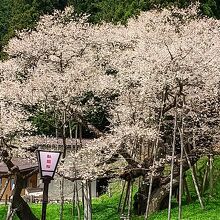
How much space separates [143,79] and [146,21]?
513 centimetres

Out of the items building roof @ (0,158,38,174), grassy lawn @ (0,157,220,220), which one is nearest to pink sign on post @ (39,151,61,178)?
grassy lawn @ (0,157,220,220)

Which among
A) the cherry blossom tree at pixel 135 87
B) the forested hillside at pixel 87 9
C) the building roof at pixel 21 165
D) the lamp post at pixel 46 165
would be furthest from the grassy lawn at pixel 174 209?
the lamp post at pixel 46 165

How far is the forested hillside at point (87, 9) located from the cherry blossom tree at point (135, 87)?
353cm

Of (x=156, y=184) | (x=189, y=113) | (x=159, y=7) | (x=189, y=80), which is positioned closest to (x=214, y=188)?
(x=156, y=184)

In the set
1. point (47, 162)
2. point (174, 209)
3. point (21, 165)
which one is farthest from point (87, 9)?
point (47, 162)

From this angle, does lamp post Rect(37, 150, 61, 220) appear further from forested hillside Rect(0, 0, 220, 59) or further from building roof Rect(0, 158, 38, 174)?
building roof Rect(0, 158, 38, 174)

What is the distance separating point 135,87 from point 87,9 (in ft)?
61.7

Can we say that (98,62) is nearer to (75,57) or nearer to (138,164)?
(75,57)

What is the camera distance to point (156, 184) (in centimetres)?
1777

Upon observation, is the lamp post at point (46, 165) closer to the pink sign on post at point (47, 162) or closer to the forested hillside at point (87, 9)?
the pink sign on post at point (47, 162)

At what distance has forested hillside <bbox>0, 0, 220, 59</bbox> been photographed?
76.1 feet

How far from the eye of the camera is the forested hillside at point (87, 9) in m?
23.2

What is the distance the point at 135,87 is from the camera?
1595 cm

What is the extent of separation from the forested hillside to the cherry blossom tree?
139 inches
